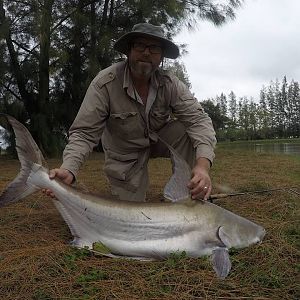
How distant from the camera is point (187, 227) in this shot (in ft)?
10.4

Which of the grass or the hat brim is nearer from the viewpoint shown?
the grass

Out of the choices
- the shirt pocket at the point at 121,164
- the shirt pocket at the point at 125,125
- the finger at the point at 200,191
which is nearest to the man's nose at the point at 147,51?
the shirt pocket at the point at 125,125

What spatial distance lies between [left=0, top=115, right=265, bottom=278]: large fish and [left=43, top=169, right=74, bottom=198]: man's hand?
0.12 feet

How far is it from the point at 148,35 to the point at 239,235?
73.3 inches

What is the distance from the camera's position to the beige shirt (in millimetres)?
3949

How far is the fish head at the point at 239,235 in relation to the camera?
3194mm

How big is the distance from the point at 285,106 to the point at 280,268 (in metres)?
89.6

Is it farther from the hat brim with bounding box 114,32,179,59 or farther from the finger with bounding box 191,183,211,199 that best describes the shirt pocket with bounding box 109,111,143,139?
the finger with bounding box 191,183,211,199

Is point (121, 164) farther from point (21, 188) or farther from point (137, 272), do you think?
point (137, 272)

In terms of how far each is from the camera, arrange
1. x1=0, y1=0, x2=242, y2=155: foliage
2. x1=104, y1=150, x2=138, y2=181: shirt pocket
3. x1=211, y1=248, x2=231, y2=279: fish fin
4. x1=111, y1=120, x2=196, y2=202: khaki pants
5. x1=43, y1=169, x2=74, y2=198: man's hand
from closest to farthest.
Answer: x1=211, y1=248, x2=231, y2=279: fish fin < x1=43, y1=169, x2=74, y2=198: man's hand < x1=111, y1=120, x2=196, y2=202: khaki pants < x1=104, y1=150, x2=138, y2=181: shirt pocket < x1=0, y1=0, x2=242, y2=155: foliage

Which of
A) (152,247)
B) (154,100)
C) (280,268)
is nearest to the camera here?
(280,268)

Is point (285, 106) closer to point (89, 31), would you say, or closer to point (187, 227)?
point (89, 31)

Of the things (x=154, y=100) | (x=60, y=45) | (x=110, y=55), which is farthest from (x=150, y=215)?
(x=60, y=45)

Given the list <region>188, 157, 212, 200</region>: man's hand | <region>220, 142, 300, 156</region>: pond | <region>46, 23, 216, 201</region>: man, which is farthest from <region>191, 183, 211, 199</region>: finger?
<region>220, 142, 300, 156</region>: pond
